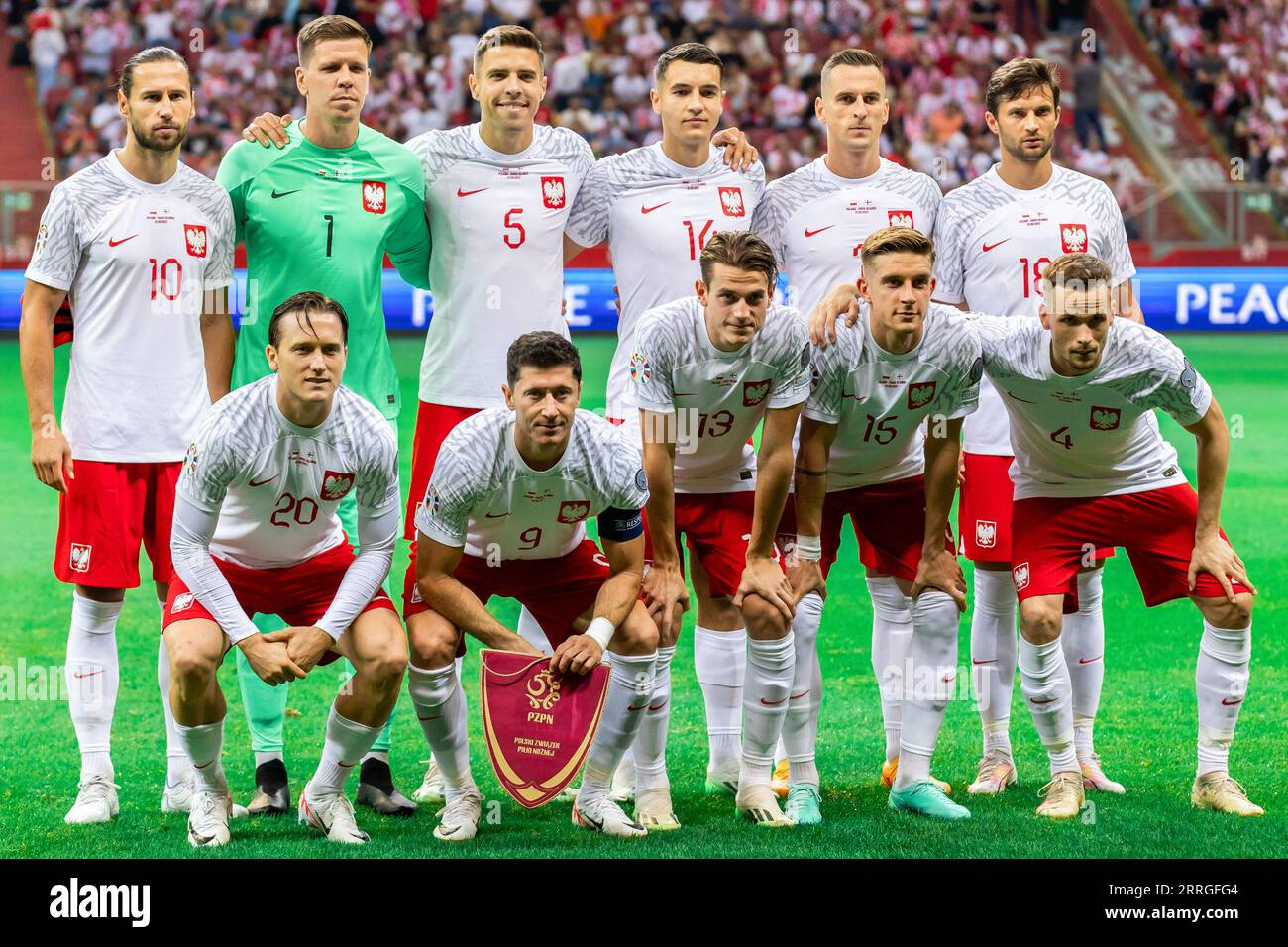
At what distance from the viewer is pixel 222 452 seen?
5211 mm

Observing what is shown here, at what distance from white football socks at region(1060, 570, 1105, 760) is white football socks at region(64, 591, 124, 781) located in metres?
3.58

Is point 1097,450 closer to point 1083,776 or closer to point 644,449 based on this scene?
point 1083,776

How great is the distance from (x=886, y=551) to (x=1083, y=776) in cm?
114

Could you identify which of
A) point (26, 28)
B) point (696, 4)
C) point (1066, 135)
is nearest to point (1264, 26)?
point (1066, 135)

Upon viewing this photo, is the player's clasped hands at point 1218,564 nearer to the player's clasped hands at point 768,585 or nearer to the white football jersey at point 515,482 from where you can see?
the player's clasped hands at point 768,585

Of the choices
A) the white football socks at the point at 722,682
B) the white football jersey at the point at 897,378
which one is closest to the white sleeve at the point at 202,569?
the white football socks at the point at 722,682

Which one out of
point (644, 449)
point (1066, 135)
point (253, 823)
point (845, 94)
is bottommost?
point (253, 823)

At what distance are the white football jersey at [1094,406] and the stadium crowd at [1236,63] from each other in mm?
18143

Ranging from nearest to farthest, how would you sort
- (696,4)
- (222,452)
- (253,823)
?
(222,452), (253,823), (696,4)

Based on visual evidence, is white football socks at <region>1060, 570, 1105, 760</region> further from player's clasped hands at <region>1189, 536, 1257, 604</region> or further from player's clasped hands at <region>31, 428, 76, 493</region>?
player's clasped hands at <region>31, 428, 76, 493</region>

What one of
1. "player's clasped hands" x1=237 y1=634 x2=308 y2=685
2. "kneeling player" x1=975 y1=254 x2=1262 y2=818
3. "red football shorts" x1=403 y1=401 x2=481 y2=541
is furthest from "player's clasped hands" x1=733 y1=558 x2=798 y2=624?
"player's clasped hands" x1=237 y1=634 x2=308 y2=685

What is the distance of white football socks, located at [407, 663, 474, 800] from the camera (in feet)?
17.8

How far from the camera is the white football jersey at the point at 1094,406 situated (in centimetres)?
568

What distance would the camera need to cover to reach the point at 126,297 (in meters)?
5.83
